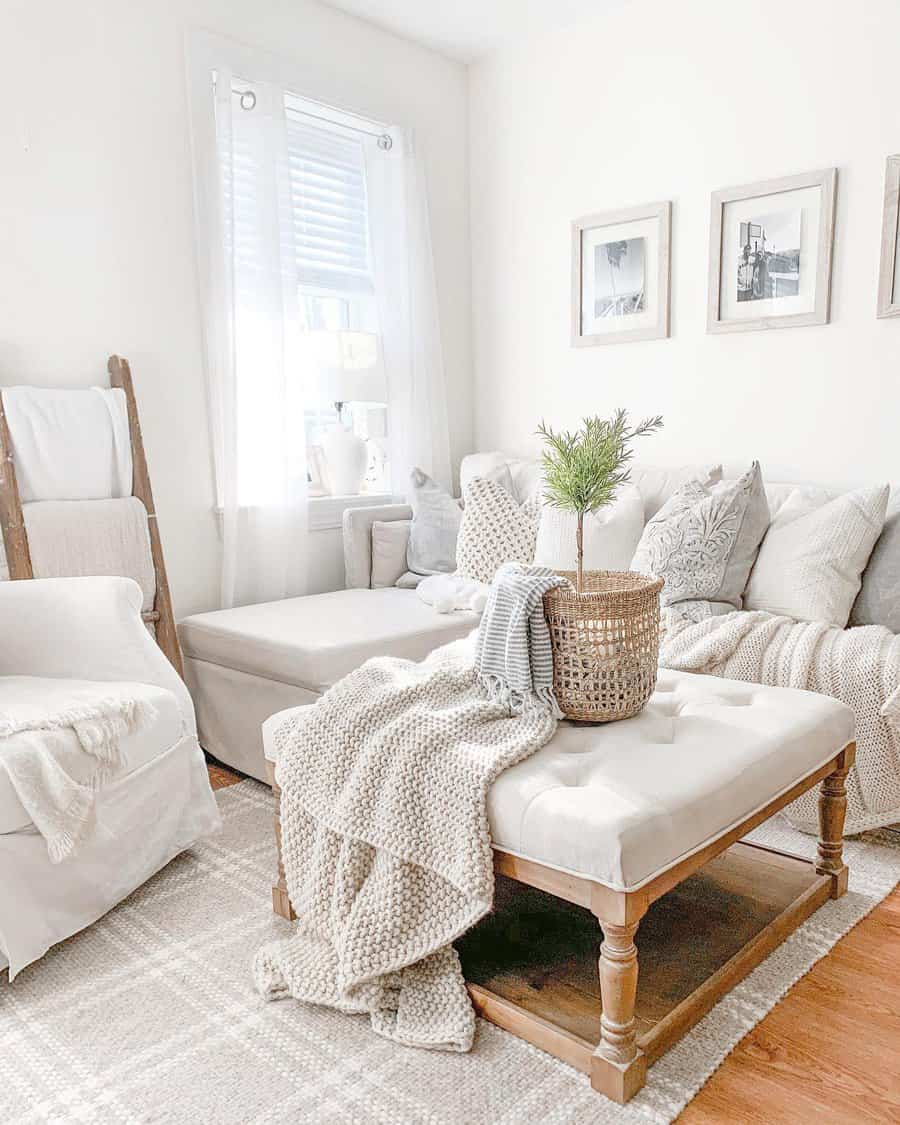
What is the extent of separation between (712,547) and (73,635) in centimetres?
171

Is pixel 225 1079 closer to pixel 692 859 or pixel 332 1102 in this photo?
pixel 332 1102

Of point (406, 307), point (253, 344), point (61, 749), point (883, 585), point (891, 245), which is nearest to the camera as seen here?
point (61, 749)

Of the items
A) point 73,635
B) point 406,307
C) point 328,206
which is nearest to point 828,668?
point 73,635

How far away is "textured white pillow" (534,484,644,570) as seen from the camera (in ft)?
9.55

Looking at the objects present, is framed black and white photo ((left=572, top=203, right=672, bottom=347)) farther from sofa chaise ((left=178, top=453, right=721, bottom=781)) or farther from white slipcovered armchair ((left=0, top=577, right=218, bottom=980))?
white slipcovered armchair ((left=0, top=577, right=218, bottom=980))

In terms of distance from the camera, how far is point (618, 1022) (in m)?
1.39

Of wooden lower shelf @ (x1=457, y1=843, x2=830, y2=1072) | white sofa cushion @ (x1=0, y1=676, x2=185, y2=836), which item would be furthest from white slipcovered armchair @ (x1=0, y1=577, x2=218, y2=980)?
wooden lower shelf @ (x1=457, y1=843, x2=830, y2=1072)

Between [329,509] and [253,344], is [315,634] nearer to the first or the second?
[329,509]

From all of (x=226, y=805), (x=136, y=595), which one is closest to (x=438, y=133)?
(x=136, y=595)

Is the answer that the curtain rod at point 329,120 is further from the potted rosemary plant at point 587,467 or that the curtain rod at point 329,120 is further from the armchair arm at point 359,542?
the potted rosemary plant at point 587,467

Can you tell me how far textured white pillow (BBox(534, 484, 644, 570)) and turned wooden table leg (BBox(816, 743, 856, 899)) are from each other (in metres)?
1.13

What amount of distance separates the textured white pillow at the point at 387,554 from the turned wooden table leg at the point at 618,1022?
6.79ft

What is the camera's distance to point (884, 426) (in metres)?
2.88

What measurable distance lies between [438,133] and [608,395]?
1.32 m
